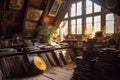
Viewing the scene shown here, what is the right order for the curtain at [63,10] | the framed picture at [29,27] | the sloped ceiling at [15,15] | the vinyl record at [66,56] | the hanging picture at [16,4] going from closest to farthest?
1. the hanging picture at [16,4]
2. the sloped ceiling at [15,15]
3. the vinyl record at [66,56]
4. the framed picture at [29,27]
5. the curtain at [63,10]

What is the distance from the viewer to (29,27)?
284 inches

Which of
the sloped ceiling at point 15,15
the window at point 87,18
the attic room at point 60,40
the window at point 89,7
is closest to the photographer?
the attic room at point 60,40

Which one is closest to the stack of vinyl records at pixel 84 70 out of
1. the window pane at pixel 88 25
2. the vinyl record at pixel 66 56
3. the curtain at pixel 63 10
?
the vinyl record at pixel 66 56

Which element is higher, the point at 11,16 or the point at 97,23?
the point at 11,16

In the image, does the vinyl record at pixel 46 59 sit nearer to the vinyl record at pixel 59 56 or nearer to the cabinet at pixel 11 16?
the vinyl record at pixel 59 56

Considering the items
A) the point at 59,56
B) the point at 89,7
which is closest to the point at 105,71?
the point at 59,56

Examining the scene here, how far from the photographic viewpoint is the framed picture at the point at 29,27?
7.03m

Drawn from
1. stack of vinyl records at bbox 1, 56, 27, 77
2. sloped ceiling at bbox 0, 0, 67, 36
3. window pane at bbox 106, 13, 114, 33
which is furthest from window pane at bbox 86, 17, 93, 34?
stack of vinyl records at bbox 1, 56, 27, 77

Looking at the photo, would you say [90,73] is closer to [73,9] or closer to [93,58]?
[93,58]

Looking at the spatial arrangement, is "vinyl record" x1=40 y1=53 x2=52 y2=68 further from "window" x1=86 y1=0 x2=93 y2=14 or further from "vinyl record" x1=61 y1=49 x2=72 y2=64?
"window" x1=86 y1=0 x2=93 y2=14

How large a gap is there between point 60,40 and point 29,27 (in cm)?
206

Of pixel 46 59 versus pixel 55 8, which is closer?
pixel 46 59

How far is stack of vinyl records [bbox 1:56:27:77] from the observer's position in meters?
4.84

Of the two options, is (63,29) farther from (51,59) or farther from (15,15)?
(15,15)
